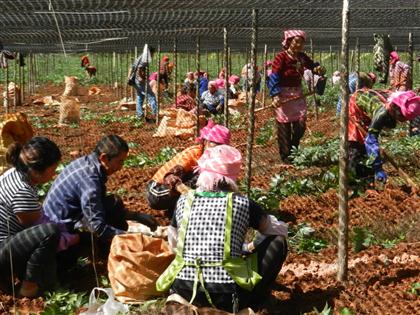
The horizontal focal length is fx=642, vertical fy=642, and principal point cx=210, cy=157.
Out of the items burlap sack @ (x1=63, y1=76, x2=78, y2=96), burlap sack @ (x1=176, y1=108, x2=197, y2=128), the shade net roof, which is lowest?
burlap sack @ (x1=63, y1=76, x2=78, y2=96)

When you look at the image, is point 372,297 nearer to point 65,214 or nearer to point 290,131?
point 65,214

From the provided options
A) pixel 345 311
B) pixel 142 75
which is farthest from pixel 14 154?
pixel 142 75

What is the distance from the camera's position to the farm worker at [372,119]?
5094 mm

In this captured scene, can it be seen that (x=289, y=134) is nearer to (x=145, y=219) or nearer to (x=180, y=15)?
(x=180, y=15)

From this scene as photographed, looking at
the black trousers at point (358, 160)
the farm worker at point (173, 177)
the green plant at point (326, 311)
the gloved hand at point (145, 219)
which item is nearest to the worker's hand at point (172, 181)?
→ the farm worker at point (173, 177)

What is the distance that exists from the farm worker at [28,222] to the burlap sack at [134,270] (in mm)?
417

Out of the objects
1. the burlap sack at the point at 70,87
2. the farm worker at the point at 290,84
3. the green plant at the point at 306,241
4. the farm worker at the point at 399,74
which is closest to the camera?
the green plant at the point at 306,241

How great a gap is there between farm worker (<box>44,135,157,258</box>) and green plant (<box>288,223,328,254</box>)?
4.37 feet

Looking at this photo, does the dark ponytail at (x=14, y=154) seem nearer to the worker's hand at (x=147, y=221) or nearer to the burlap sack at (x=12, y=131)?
the worker's hand at (x=147, y=221)

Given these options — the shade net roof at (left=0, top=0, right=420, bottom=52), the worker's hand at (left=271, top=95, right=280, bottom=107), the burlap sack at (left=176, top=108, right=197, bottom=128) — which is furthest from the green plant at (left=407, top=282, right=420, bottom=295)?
the burlap sack at (left=176, top=108, right=197, bottom=128)

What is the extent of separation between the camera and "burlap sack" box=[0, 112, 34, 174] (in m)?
6.73

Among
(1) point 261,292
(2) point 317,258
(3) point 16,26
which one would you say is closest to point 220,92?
(3) point 16,26

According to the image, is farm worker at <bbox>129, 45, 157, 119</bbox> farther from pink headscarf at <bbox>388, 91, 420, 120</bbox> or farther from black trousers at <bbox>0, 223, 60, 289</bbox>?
black trousers at <bbox>0, 223, 60, 289</bbox>

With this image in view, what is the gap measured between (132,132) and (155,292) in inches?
343
